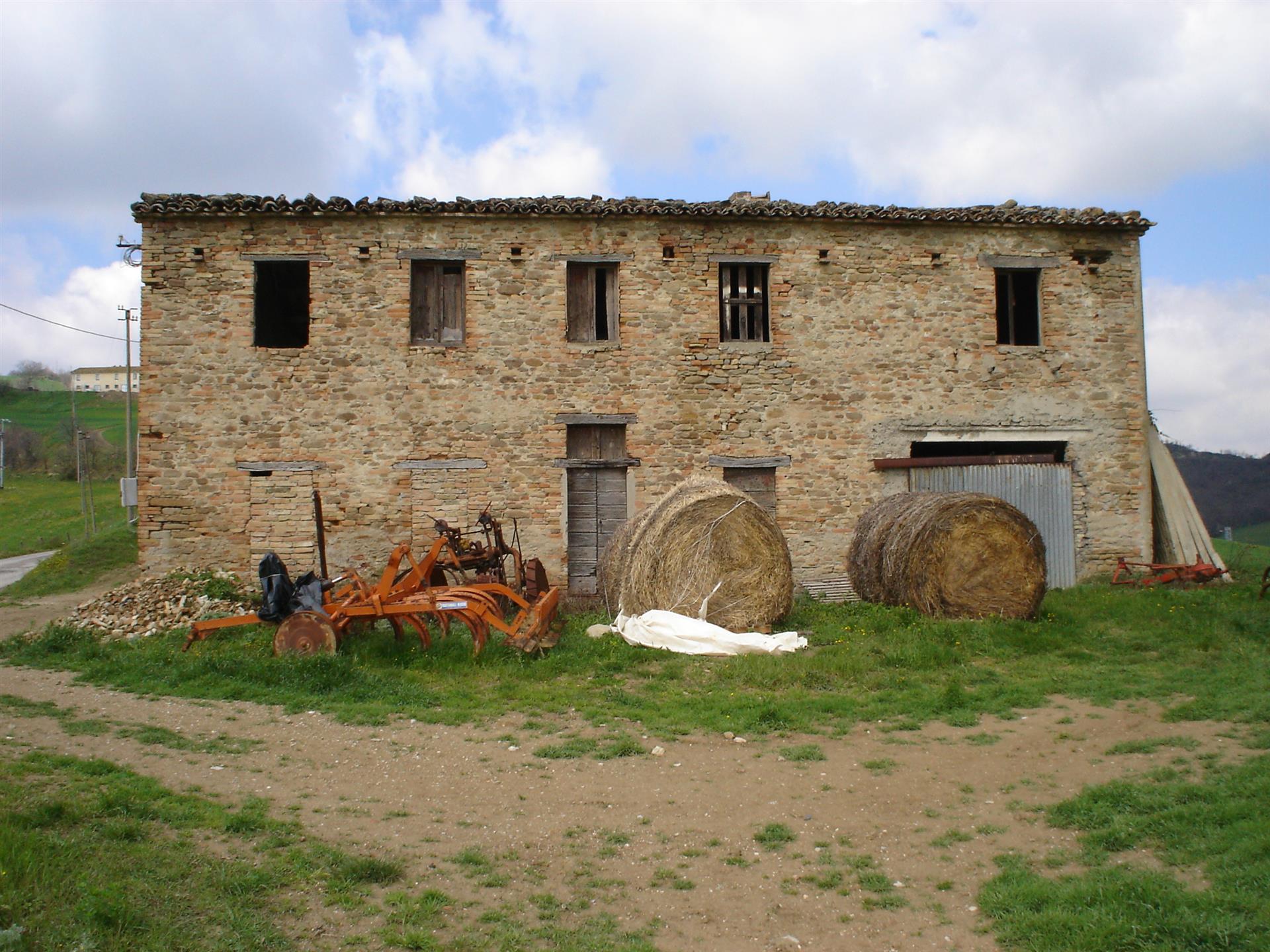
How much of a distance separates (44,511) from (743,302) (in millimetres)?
33166

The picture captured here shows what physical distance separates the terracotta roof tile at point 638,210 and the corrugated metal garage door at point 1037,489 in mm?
3979

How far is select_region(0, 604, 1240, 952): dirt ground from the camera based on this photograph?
3.94 meters

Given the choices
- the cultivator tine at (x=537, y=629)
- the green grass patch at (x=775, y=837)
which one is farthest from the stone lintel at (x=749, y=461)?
the green grass patch at (x=775, y=837)

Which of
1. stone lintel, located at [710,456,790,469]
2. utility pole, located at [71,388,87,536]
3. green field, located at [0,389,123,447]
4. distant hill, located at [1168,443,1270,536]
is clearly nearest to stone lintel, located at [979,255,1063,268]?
stone lintel, located at [710,456,790,469]

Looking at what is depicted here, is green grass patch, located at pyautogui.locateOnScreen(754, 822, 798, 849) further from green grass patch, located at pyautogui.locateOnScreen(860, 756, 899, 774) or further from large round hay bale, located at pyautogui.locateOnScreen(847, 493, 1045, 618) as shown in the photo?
large round hay bale, located at pyautogui.locateOnScreen(847, 493, 1045, 618)

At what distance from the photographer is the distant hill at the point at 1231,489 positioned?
89.7ft

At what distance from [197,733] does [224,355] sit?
763 centimetres

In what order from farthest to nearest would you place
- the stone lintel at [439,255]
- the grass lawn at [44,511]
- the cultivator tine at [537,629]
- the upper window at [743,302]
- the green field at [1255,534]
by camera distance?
the grass lawn at [44,511]
the green field at [1255,534]
the upper window at [743,302]
the stone lintel at [439,255]
the cultivator tine at [537,629]

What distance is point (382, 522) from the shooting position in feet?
41.5

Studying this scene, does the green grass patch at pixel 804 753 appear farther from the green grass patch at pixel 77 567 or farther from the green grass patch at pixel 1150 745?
the green grass patch at pixel 77 567

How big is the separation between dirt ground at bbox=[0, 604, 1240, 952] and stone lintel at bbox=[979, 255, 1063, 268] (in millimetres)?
8635

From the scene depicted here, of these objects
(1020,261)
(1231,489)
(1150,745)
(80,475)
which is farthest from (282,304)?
(1231,489)

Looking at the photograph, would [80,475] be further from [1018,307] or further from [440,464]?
[1018,307]

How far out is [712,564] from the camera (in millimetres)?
10031
